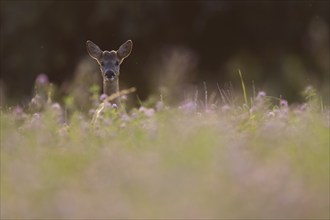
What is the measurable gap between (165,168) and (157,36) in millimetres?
17593

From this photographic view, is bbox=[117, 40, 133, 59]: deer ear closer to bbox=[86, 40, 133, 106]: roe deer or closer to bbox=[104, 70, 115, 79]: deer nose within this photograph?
bbox=[86, 40, 133, 106]: roe deer

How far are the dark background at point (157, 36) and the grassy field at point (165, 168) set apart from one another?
14637 mm

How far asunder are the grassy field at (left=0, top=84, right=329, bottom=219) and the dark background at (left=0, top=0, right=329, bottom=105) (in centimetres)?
1464

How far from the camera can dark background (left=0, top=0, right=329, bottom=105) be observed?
22.2m

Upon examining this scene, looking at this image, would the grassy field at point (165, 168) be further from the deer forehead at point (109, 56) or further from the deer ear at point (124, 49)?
the deer ear at point (124, 49)

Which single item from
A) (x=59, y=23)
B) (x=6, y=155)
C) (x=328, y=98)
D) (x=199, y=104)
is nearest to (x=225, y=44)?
(x=59, y=23)

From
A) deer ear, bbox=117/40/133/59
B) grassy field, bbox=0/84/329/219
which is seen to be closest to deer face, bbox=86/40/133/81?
deer ear, bbox=117/40/133/59

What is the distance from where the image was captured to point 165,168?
5.61 metres

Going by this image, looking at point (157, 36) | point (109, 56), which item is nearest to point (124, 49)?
point (109, 56)

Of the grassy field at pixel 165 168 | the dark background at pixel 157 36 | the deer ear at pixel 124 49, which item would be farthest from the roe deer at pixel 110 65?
the dark background at pixel 157 36

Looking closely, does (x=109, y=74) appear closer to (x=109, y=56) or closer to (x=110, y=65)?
(x=110, y=65)

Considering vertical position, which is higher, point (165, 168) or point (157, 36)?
point (157, 36)

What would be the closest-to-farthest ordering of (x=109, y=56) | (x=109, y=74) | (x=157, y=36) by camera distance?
(x=109, y=74) → (x=109, y=56) → (x=157, y=36)

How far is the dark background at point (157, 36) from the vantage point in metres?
22.2
